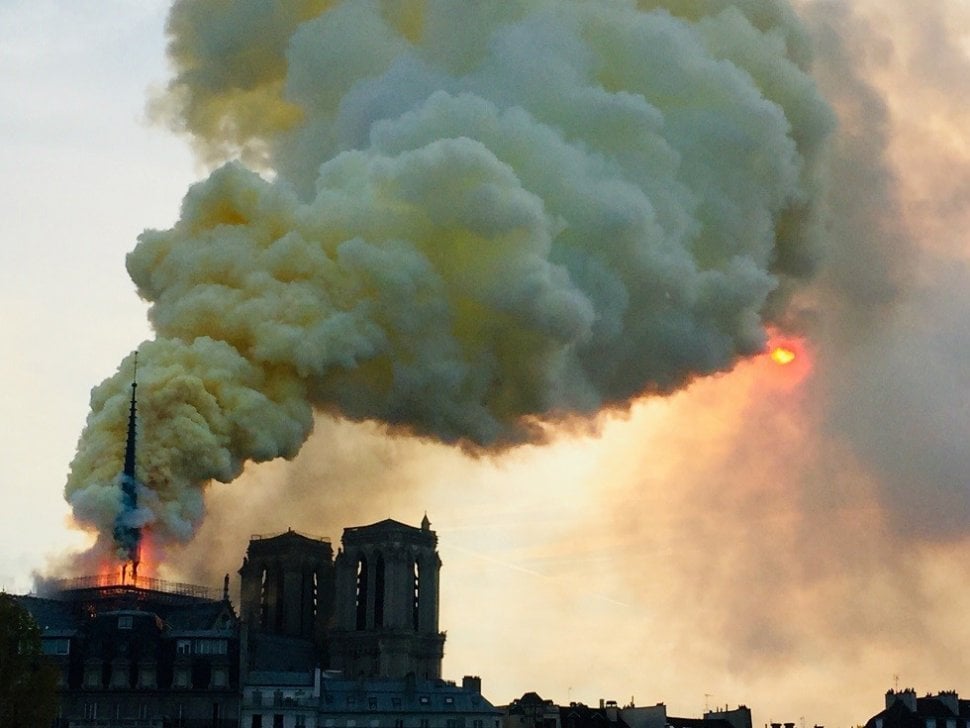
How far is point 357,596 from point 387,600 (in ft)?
11.8

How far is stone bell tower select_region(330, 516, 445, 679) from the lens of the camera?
146m

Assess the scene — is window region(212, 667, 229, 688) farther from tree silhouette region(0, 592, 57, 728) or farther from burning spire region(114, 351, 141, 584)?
burning spire region(114, 351, 141, 584)

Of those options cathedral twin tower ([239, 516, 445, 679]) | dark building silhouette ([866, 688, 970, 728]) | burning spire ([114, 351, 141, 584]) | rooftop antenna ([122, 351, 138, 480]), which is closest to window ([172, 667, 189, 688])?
cathedral twin tower ([239, 516, 445, 679])

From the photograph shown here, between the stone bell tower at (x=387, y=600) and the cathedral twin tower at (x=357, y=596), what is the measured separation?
70mm

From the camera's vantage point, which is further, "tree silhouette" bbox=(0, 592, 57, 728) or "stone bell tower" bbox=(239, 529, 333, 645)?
"stone bell tower" bbox=(239, 529, 333, 645)

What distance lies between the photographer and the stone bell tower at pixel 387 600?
146m

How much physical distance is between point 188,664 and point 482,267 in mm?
30967

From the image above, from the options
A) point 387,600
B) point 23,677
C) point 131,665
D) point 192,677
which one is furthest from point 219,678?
point 387,600

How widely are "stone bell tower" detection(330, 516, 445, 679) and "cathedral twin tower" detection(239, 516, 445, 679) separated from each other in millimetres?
70

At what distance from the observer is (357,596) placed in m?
151

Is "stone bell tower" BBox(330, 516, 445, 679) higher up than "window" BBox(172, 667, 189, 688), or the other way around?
"stone bell tower" BBox(330, 516, 445, 679)

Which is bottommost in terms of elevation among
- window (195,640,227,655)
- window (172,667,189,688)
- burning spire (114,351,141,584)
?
window (172,667,189,688)

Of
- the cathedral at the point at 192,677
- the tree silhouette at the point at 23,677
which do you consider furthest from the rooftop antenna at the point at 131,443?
the cathedral at the point at 192,677

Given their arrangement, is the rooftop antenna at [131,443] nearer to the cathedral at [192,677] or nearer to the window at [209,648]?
the cathedral at [192,677]
